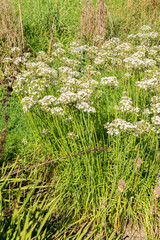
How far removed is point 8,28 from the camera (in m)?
7.15

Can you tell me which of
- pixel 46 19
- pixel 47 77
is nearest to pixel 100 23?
pixel 46 19

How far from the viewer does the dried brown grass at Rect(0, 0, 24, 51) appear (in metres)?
6.71

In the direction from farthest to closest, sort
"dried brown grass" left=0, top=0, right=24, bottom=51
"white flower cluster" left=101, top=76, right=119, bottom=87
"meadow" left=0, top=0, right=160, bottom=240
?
"dried brown grass" left=0, top=0, right=24, bottom=51 < "white flower cluster" left=101, top=76, right=119, bottom=87 < "meadow" left=0, top=0, right=160, bottom=240

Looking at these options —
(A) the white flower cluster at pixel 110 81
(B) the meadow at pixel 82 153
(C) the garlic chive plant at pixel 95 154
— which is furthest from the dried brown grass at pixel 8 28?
(A) the white flower cluster at pixel 110 81

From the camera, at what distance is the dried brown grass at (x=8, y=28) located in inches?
264

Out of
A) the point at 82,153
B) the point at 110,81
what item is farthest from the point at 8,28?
the point at 82,153

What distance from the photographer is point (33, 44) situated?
25.6 ft

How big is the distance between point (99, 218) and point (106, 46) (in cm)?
280

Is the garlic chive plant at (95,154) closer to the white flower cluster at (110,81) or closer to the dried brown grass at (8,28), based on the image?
the white flower cluster at (110,81)

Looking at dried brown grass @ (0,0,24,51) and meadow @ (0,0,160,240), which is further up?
dried brown grass @ (0,0,24,51)

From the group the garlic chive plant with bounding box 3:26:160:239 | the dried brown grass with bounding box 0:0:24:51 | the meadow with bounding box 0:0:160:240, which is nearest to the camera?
the meadow with bounding box 0:0:160:240

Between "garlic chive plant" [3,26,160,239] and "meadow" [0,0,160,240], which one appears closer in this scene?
"meadow" [0,0,160,240]

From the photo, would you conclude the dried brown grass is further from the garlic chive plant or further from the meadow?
the garlic chive plant

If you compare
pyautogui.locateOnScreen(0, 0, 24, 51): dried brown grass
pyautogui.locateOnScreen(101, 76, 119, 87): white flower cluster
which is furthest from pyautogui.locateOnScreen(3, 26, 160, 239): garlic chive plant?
pyautogui.locateOnScreen(0, 0, 24, 51): dried brown grass
